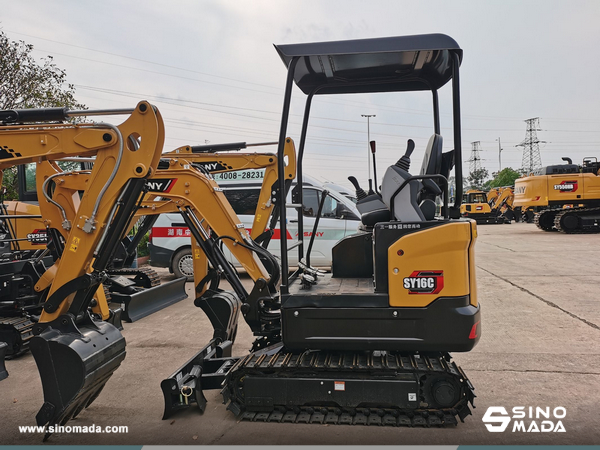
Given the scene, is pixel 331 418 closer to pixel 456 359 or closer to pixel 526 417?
pixel 526 417

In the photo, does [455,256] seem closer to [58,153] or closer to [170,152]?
[58,153]

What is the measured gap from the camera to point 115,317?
22.4 feet

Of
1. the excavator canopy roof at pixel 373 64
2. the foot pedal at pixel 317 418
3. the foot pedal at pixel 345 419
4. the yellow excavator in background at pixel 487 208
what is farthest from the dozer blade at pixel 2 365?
the yellow excavator in background at pixel 487 208

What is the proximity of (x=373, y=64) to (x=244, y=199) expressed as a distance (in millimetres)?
7301

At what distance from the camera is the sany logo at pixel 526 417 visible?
12.4 feet

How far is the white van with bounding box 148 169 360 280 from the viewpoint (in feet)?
35.9

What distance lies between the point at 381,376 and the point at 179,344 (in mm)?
3398

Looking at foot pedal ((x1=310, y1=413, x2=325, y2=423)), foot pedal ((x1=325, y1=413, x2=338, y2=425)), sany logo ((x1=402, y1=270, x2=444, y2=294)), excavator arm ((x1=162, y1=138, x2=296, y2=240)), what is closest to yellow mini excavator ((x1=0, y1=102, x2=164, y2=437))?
foot pedal ((x1=310, y1=413, x2=325, y2=423))

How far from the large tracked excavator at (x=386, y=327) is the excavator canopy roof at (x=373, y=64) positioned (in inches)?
0.6

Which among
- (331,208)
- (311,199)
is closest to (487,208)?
(331,208)

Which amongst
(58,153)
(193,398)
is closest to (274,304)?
(193,398)

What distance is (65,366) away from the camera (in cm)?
360

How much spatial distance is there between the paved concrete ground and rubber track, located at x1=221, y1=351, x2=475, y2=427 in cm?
8

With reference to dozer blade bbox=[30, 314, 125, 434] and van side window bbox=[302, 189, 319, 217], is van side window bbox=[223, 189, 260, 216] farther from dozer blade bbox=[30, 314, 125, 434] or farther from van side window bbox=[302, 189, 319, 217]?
dozer blade bbox=[30, 314, 125, 434]
